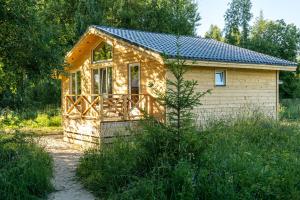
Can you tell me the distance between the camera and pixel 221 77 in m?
15.3

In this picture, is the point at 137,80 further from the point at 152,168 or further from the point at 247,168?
the point at 247,168

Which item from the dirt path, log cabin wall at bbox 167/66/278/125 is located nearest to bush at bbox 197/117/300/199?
the dirt path

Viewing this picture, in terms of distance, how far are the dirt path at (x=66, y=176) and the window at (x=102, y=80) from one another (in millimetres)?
3920

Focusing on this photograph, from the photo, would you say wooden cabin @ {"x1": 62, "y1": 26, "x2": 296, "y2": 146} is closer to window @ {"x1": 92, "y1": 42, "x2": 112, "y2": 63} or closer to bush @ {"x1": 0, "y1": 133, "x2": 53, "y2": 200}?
window @ {"x1": 92, "y1": 42, "x2": 112, "y2": 63}

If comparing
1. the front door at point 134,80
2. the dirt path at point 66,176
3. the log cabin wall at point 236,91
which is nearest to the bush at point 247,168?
the dirt path at point 66,176

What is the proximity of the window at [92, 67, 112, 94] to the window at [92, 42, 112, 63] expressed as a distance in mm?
464

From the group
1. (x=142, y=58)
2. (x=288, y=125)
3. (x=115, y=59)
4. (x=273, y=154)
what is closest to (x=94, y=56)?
(x=115, y=59)

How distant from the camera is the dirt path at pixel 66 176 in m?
6.78

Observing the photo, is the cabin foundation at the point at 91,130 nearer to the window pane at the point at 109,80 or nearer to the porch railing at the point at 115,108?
the porch railing at the point at 115,108

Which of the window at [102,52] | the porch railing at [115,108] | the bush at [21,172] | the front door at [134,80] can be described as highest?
the window at [102,52]

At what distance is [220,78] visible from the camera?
15.2 meters

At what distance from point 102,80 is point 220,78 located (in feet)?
17.4

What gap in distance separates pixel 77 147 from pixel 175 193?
7848 millimetres

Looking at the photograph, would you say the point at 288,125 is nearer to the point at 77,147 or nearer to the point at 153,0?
the point at 77,147
